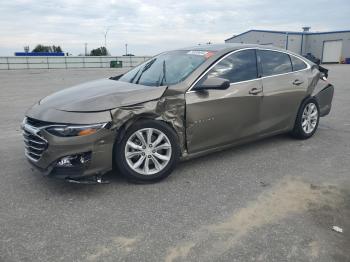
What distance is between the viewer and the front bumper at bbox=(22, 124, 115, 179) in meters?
3.50

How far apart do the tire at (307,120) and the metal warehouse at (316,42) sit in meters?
49.3

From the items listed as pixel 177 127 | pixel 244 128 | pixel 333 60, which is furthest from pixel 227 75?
pixel 333 60

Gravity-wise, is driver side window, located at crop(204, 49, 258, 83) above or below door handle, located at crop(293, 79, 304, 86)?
above

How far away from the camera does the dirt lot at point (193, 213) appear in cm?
273

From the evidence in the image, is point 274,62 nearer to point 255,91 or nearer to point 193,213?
point 255,91

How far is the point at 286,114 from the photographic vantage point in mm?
5371

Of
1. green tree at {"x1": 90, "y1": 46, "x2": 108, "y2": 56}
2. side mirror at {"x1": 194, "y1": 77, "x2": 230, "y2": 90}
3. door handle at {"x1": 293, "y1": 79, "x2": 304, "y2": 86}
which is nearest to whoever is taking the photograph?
side mirror at {"x1": 194, "y1": 77, "x2": 230, "y2": 90}

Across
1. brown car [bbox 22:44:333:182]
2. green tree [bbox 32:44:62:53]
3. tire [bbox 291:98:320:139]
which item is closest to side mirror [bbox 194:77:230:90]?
brown car [bbox 22:44:333:182]

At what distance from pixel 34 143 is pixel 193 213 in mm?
1822

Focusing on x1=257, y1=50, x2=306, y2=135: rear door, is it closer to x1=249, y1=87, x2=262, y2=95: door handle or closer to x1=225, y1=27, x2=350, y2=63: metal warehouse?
x1=249, y1=87, x2=262, y2=95: door handle

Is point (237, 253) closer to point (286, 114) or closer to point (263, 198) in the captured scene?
point (263, 198)

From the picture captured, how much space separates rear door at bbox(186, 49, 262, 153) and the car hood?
0.53 m

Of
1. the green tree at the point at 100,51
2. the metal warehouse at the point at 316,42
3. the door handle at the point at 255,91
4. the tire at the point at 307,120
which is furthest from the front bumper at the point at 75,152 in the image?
the green tree at the point at 100,51

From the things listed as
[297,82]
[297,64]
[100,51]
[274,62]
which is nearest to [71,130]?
[274,62]
